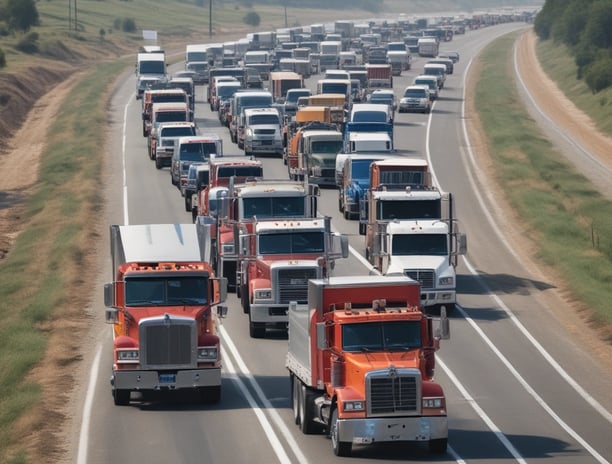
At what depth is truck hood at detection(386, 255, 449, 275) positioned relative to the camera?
37.3 metres

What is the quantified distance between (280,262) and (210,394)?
7.26 meters

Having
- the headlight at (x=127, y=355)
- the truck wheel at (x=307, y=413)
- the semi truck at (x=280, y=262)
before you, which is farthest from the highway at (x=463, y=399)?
the headlight at (x=127, y=355)

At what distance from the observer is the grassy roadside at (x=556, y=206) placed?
4347 centimetres

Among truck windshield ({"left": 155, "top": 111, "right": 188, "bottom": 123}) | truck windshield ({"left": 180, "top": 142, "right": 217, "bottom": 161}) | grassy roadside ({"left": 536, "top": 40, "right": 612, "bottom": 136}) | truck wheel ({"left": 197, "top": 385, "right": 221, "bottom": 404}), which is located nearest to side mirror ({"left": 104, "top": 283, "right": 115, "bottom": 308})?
truck wheel ({"left": 197, "top": 385, "right": 221, "bottom": 404})

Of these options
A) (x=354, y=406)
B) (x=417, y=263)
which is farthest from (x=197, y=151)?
(x=354, y=406)

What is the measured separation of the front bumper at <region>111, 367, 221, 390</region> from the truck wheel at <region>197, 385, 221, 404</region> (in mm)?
454

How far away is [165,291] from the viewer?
2788cm

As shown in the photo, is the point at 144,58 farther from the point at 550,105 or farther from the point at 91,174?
the point at 91,174

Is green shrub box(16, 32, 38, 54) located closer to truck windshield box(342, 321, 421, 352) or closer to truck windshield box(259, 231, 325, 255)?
truck windshield box(259, 231, 325, 255)

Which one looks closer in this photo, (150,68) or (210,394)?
(210,394)

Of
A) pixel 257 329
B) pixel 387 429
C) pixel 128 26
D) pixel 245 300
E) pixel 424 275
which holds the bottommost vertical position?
pixel 257 329

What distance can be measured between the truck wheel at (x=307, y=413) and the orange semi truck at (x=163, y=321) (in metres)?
Answer: 2.66

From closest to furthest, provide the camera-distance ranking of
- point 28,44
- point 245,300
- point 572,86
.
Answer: point 245,300
point 572,86
point 28,44

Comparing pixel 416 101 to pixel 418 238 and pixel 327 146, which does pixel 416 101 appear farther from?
pixel 418 238
